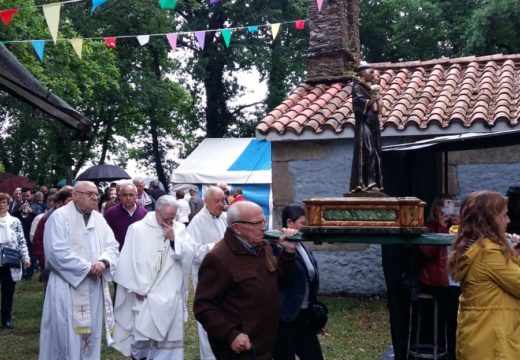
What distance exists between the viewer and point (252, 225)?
4797 mm

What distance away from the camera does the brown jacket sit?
15.3 ft

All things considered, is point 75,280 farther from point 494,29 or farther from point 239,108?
point 239,108

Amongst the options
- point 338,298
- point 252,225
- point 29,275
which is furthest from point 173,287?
point 29,275

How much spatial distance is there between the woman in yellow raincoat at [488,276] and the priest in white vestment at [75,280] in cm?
379

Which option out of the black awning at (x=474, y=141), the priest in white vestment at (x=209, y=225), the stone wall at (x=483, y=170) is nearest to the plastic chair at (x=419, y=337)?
the black awning at (x=474, y=141)

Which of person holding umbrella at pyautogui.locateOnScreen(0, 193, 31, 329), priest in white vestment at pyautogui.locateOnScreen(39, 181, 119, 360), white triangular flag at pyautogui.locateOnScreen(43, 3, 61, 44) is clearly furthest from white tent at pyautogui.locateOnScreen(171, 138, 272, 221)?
priest in white vestment at pyautogui.locateOnScreen(39, 181, 119, 360)

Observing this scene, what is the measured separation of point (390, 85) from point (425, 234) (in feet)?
28.3

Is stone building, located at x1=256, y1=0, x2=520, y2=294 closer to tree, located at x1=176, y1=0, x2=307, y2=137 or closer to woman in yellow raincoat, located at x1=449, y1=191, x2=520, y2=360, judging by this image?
woman in yellow raincoat, located at x1=449, y1=191, x2=520, y2=360

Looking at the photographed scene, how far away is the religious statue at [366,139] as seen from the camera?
562 centimetres

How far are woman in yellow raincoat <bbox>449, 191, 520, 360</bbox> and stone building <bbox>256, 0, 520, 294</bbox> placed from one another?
6.68m

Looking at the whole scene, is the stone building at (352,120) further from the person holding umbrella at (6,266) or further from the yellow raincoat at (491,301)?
the yellow raincoat at (491,301)

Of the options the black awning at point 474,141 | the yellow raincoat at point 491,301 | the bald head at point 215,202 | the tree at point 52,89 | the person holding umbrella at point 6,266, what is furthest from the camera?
the tree at point 52,89

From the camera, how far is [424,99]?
12.3m

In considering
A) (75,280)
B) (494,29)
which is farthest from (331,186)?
(494,29)
